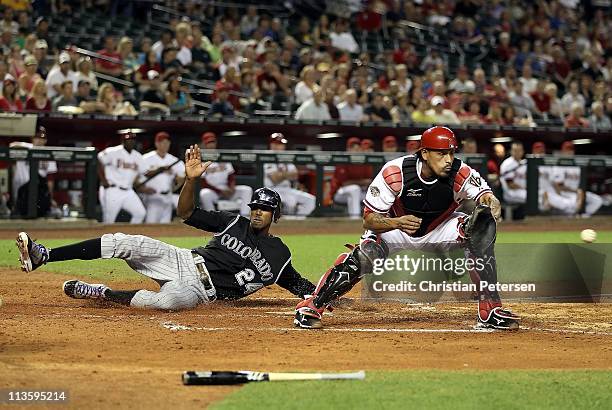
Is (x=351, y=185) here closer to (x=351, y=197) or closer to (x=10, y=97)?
(x=351, y=197)

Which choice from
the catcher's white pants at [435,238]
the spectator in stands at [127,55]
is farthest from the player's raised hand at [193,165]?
the spectator in stands at [127,55]

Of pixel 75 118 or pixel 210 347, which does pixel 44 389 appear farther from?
pixel 75 118

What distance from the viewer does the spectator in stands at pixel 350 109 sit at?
18672mm

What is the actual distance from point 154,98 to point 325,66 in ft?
14.0

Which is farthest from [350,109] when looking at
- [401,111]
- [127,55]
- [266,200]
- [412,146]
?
[266,200]

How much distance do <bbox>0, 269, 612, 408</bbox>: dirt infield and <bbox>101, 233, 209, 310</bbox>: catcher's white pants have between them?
0.15 meters

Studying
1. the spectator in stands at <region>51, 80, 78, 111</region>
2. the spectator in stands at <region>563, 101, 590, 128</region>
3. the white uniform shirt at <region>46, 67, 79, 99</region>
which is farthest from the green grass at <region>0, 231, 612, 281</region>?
the spectator in stands at <region>563, 101, 590, 128</region>

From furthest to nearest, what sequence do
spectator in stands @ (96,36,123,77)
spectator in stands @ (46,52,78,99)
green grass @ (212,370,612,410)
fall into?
spectator in stands @ (96,36,123,77), spectator in stands @ (46,52,78,99), green grass @ (212,370,612,410)

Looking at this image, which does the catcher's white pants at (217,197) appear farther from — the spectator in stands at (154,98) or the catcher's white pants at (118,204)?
the spectator in stands at (154,98)

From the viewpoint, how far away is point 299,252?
12.6 meters

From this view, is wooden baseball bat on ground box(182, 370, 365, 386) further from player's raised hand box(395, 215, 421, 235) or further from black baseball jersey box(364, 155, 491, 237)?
black baseball jersey box(364, 155, 491, 237)

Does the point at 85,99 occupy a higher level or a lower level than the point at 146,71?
lower

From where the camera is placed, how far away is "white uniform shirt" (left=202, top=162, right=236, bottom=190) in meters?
16.1

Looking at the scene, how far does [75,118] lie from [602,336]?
10792 mm
